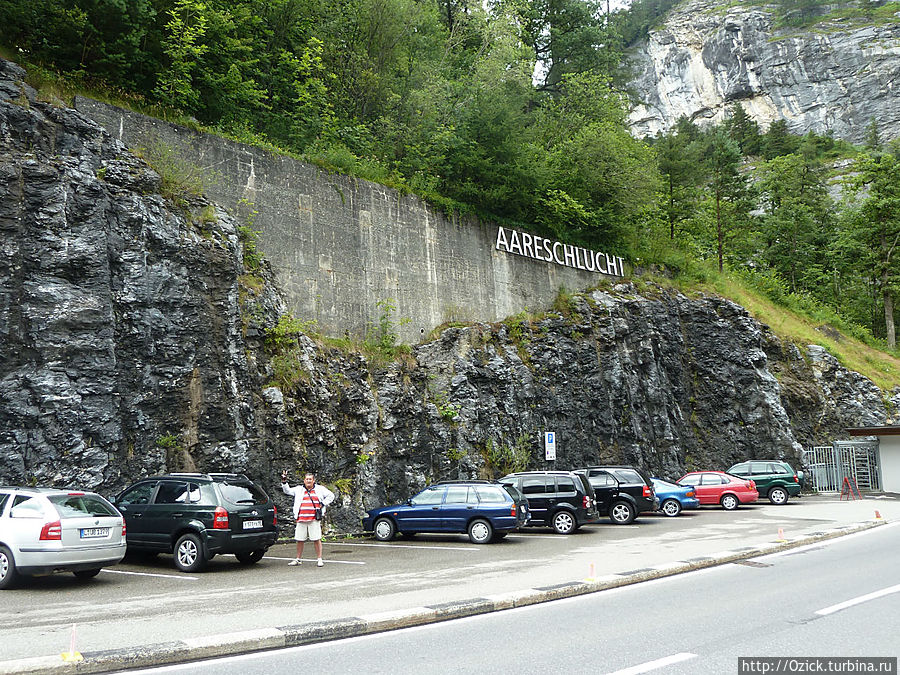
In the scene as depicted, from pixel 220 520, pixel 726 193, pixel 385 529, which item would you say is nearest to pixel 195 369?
pixel 220 520

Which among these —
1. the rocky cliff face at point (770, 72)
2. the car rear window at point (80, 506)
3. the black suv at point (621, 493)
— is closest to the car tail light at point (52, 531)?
the car rear window at point (80, 506)

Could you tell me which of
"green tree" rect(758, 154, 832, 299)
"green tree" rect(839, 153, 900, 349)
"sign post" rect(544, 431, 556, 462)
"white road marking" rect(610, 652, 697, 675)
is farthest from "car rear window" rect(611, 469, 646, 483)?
"green tree" rect(758, 154, 832, 299)

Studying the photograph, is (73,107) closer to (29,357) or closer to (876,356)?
(29,357)

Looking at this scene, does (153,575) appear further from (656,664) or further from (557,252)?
(557,252)

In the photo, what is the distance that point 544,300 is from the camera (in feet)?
89.5

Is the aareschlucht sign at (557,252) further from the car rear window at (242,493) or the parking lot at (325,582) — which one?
the car rear window at (242,493)

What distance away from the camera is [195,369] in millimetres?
15188

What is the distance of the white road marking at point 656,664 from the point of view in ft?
17.7

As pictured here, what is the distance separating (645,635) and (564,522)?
10.8 meters

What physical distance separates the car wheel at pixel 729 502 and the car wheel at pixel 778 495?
2.79 metres

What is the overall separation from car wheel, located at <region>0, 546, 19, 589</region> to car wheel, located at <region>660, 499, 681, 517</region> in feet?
59.9

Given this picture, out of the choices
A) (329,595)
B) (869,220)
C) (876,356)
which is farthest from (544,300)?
(869,220)

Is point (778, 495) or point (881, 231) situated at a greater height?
point (881, 231)

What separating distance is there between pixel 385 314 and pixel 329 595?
12666 mm
